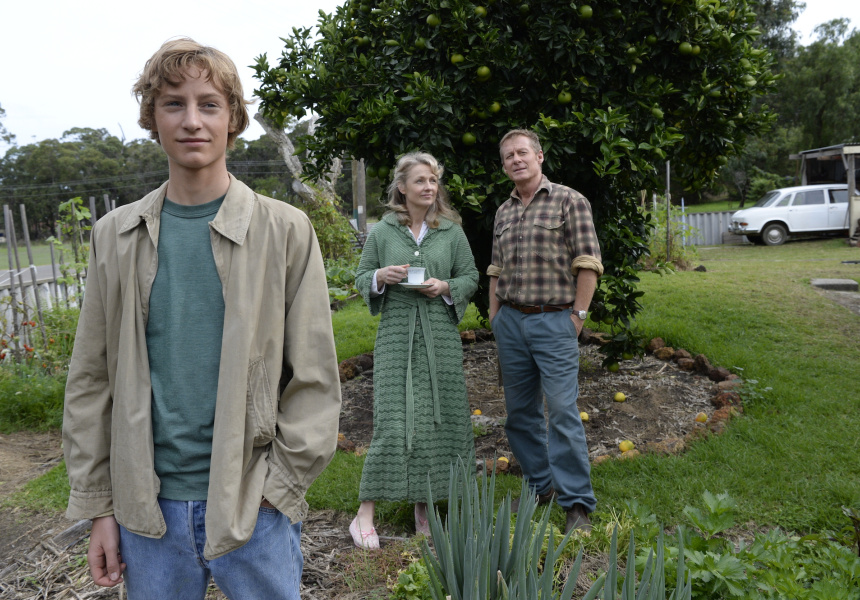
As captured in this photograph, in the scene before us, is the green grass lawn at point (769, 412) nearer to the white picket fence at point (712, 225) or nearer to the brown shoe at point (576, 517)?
the brown shoe at point (576, 517)

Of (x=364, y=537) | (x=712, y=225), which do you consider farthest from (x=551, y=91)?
(x=712, y=225)

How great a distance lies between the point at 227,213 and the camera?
1.66 m

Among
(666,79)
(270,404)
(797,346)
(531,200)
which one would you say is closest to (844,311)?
(797,346)

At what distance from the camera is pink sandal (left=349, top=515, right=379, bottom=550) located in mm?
3314

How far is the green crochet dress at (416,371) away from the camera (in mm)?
3469

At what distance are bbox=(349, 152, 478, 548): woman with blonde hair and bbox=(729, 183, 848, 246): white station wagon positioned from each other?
19071 mm

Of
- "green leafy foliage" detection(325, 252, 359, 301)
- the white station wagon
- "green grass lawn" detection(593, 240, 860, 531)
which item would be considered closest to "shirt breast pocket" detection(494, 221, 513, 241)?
"green grass lawn" detection(593, 240, 860, 531)

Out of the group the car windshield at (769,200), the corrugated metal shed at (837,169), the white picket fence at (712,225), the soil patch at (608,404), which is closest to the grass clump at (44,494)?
the soil patch at (608,404)

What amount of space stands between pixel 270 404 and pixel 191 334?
266 mm

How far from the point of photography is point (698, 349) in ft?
20.8

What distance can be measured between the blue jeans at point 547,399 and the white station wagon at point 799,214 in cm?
1886

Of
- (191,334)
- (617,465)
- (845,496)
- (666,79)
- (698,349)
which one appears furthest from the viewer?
(698,349)

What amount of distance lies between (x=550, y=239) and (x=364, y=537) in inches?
73.4

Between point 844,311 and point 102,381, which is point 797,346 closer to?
point 844,311
